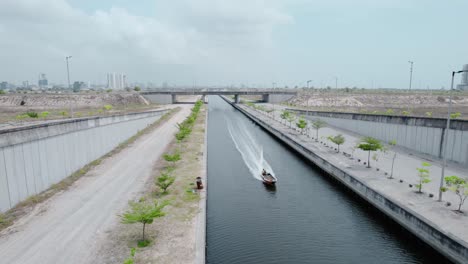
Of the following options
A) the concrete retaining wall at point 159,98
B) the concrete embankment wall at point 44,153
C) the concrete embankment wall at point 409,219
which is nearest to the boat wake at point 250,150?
the concrete embankment wall at point 409,219

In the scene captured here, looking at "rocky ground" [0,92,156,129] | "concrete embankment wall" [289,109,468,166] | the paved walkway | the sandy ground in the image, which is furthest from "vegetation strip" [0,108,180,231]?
"rocky ground" [0,92,156,129]

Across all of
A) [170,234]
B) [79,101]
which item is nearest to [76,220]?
[170,234]

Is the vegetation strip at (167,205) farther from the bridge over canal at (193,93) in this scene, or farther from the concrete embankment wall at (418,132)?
the bridge over canal at (193,93)

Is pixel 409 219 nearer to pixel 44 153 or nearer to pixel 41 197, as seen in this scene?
pixel 41 197

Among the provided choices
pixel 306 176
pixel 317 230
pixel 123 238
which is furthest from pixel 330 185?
pixel 123 238

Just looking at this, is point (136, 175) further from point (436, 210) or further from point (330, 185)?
point (436, 210)

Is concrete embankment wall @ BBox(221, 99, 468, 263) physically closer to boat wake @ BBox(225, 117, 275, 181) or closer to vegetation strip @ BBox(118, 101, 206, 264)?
boat wake @ BBox(225, 117, 275, 181)
